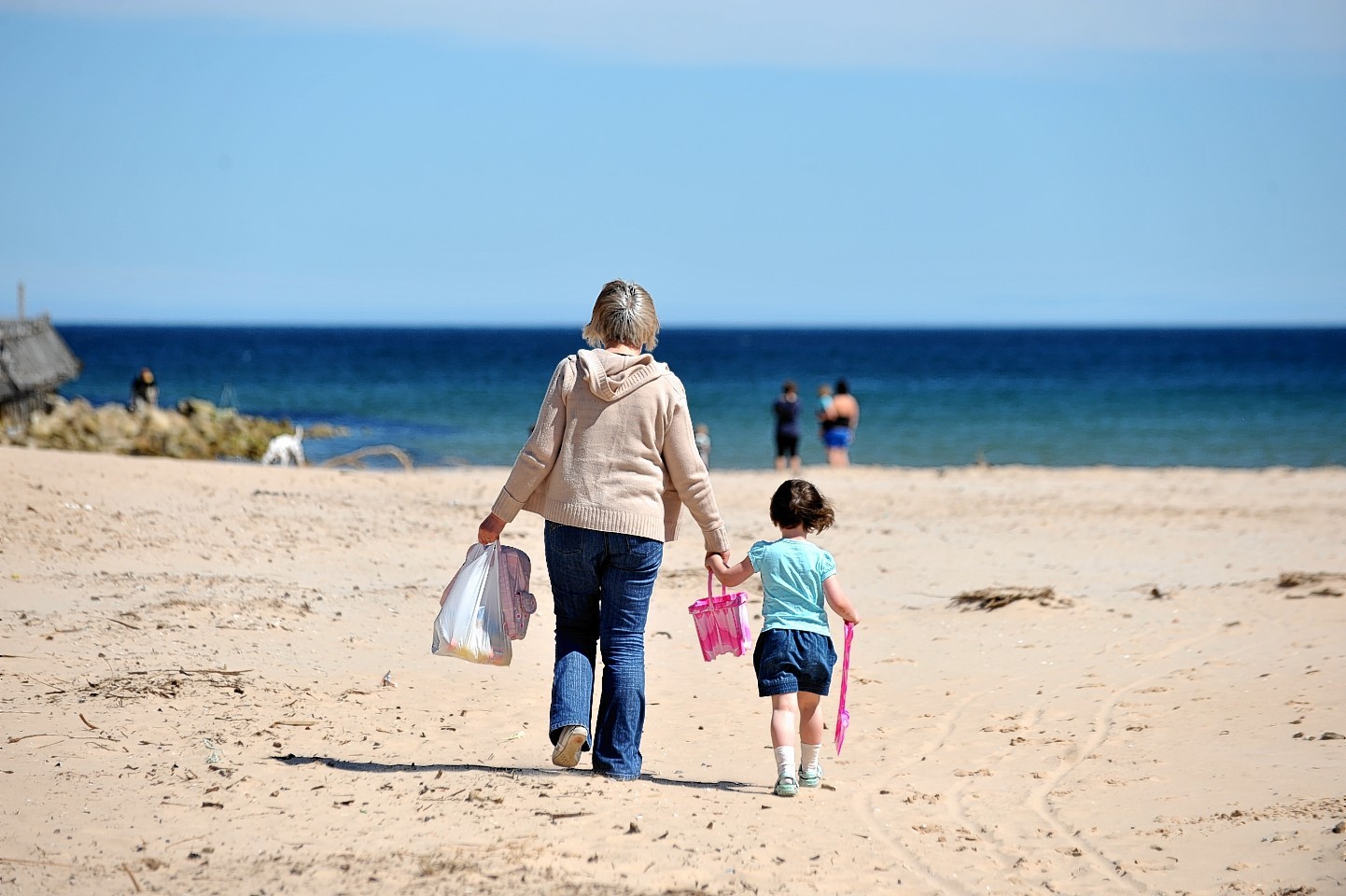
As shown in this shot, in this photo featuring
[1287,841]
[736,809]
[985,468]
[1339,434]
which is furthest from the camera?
[1339,434]

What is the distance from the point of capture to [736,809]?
15.3 feet

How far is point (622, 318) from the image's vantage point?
4.75 m

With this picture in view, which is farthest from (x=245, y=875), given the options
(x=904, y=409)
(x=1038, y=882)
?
(x=904, y=409)

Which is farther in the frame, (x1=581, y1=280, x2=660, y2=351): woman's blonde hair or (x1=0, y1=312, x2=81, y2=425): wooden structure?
(x1=0, y1=312, x2=81, y2=425): wooden structure

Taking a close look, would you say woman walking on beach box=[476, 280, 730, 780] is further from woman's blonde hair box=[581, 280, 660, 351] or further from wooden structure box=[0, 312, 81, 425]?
wooden structure box=[0, 312, 81, 425]

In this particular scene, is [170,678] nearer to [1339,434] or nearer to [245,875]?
[245,875]

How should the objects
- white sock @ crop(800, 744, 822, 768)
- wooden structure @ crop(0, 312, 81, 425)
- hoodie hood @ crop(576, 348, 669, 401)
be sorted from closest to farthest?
1. hoodie hood @ crop(576, 348, 669, 401)
2. white sock @ crop(800, 744, 822, 768)
3. wooden structure @ crop(0, 312, 81, 425)

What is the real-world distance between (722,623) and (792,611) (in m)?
0.37

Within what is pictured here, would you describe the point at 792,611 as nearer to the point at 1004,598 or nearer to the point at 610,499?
the point at 610,499

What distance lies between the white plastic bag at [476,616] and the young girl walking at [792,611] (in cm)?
89

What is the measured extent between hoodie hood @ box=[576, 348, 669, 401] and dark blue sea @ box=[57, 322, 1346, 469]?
2044 centimetres

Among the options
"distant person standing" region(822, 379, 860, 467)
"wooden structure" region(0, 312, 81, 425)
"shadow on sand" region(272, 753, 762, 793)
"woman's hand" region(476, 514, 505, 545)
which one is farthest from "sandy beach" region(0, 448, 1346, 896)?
"wooden structure" region(0, 312, 81, 425)

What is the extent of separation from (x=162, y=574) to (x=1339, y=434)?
101 feet

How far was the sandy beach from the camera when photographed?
406 centimetres
